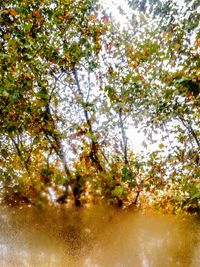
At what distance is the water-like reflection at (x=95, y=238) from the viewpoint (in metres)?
4.98

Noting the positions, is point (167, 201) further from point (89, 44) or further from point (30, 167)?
point (89, 44)

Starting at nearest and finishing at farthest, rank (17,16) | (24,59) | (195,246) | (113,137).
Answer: (195,246) → (24,59) → (17,16) → (113,137)

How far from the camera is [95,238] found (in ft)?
19.8

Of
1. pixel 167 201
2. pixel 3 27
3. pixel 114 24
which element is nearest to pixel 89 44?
pixel 114 24

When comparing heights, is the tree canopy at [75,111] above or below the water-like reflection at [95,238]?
above

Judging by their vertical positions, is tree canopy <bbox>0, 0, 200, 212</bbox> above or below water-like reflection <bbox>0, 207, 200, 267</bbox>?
above

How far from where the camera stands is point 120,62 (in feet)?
23.7

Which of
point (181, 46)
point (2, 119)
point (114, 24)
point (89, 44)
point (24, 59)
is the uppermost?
point (114, 24)

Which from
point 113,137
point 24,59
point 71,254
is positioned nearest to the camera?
point 71,254

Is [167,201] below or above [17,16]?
below

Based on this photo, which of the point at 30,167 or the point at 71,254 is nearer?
the point at 71,254

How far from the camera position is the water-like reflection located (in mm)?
4980

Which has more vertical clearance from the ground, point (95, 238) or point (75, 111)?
point (75, 111)

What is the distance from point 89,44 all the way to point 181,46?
11.4ft
